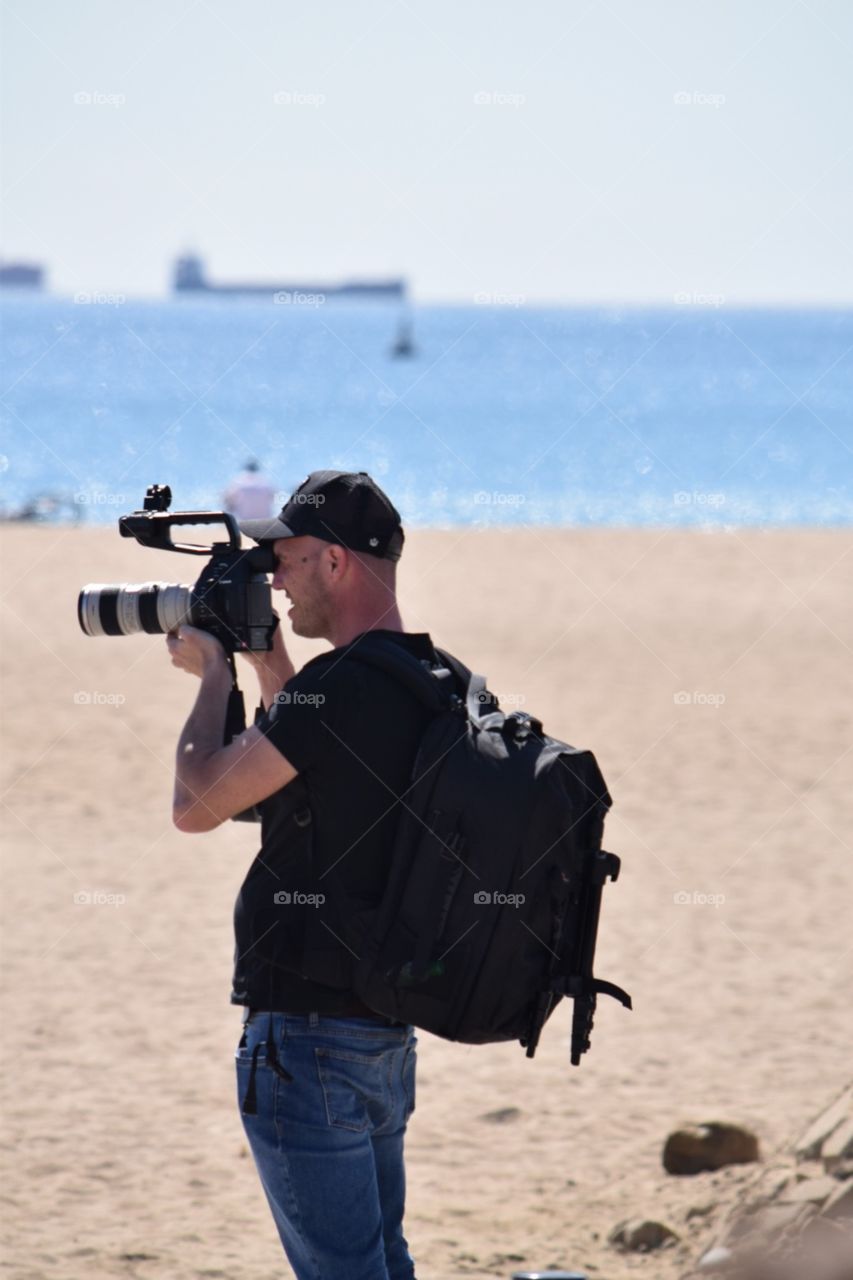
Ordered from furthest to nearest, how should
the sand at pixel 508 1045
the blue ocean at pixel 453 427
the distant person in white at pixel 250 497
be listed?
the blue ocean at pixel 453 427
the distant person in white at pixel 250 497
the sand at pixel 508 1045

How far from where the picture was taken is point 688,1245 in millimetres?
4828

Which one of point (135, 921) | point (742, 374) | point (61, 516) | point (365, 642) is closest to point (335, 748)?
point (365, 642)

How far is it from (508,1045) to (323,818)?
13.7 ft

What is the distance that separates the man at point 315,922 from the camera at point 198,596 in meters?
0.27

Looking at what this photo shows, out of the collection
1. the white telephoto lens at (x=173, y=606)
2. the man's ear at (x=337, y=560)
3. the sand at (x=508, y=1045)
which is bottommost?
the sand at (x=508, y=1045)

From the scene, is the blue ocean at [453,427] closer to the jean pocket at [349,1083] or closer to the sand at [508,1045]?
the sand at [508,1045]

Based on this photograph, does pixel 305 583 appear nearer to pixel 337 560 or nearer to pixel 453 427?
pixel 337 560

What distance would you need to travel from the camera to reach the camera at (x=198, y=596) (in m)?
3.16

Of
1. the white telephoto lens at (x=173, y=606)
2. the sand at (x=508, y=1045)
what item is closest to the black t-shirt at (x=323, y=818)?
the white telephoto lens at (x=173, y=606)

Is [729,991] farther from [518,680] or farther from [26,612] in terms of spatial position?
[26,612]

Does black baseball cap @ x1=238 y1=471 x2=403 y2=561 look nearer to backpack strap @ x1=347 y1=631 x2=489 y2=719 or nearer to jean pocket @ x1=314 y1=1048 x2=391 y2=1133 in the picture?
backpack strap @ x1=347 y1=631 x2=489 y2=719

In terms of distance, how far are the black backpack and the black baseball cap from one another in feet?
1.22

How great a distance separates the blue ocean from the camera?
151 feet

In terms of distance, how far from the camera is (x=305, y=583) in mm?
3074
